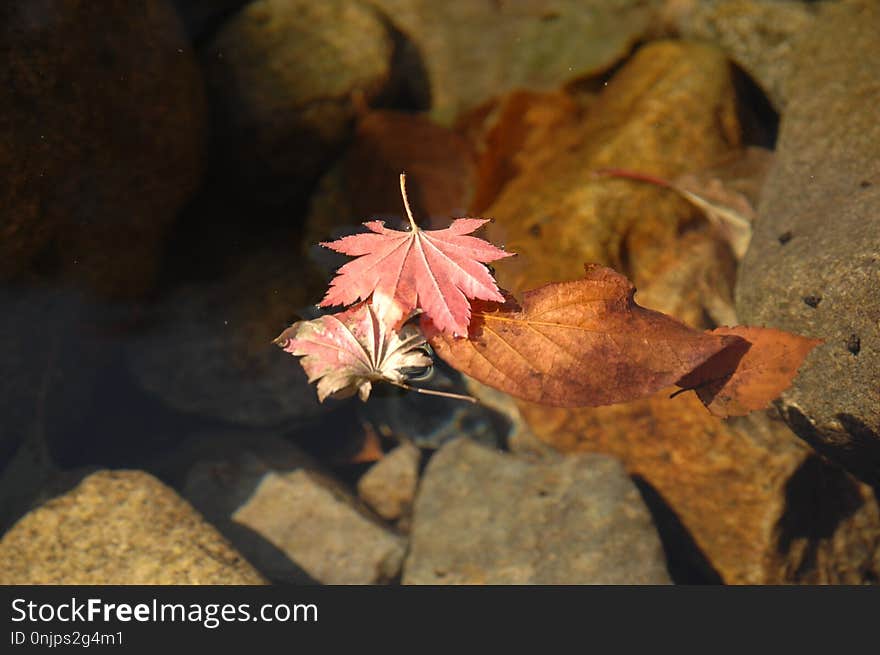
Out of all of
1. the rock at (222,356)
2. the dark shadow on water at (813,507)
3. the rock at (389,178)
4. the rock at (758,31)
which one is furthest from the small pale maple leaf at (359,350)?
the rock at (758,31)

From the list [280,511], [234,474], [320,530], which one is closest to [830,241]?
[320,530]

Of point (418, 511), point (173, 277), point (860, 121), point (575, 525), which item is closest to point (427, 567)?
point (418, 511)

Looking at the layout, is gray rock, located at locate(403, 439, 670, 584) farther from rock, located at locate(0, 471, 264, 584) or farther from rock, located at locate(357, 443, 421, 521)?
rock, located at locate(0, 471, 264, 584)

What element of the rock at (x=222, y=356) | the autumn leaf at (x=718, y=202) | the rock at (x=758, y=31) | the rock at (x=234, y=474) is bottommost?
the rock at (x=234, y=474)

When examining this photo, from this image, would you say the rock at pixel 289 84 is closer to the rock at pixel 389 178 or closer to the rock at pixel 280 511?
the rock at pixel 389 178

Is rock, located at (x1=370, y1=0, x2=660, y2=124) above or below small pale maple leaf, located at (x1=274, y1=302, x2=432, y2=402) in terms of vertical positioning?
above

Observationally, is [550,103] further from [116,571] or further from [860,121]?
[116,571]

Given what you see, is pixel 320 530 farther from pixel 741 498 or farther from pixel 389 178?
pixel 741 498

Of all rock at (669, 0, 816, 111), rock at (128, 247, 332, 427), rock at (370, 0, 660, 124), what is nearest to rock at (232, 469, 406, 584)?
rock at (128, 247, 332, 427)
